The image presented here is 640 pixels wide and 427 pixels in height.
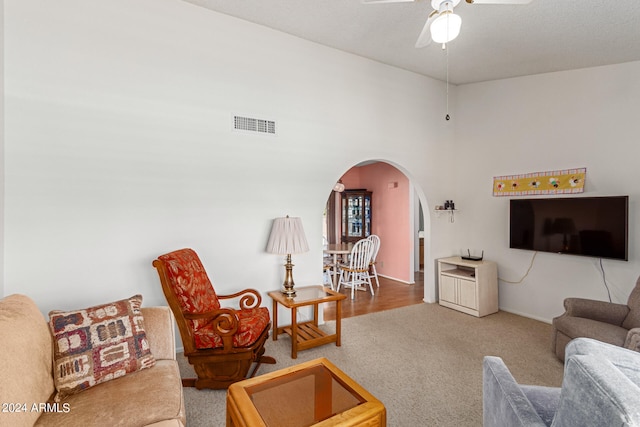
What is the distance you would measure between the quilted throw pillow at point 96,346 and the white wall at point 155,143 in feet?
3.11

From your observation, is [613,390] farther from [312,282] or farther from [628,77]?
[628,77]

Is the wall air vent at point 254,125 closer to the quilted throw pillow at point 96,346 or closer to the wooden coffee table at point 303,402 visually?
the quilted throw pillow at point 96,346

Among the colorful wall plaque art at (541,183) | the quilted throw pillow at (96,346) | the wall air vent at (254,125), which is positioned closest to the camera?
the quilted throw pillow at (96,346)

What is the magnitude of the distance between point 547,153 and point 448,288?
207cm

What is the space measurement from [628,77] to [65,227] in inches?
213

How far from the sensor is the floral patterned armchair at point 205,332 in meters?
2.21

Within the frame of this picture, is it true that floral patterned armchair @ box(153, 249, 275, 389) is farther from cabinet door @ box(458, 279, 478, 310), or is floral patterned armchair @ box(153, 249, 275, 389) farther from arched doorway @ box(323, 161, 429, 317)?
arched doorway @ box(323, 161, 429, 317)

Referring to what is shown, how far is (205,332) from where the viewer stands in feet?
7.41

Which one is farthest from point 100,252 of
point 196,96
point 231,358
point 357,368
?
point 357,368

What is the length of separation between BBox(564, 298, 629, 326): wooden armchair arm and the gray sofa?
1.91 metres

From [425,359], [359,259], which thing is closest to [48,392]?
[425,359]

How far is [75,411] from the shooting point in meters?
1.39

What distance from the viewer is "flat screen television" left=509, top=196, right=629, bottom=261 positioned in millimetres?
3049

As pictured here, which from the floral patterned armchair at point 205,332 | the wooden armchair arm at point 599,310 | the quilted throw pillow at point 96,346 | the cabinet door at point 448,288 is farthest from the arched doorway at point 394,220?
the quilted throw pillow at point 96,346
